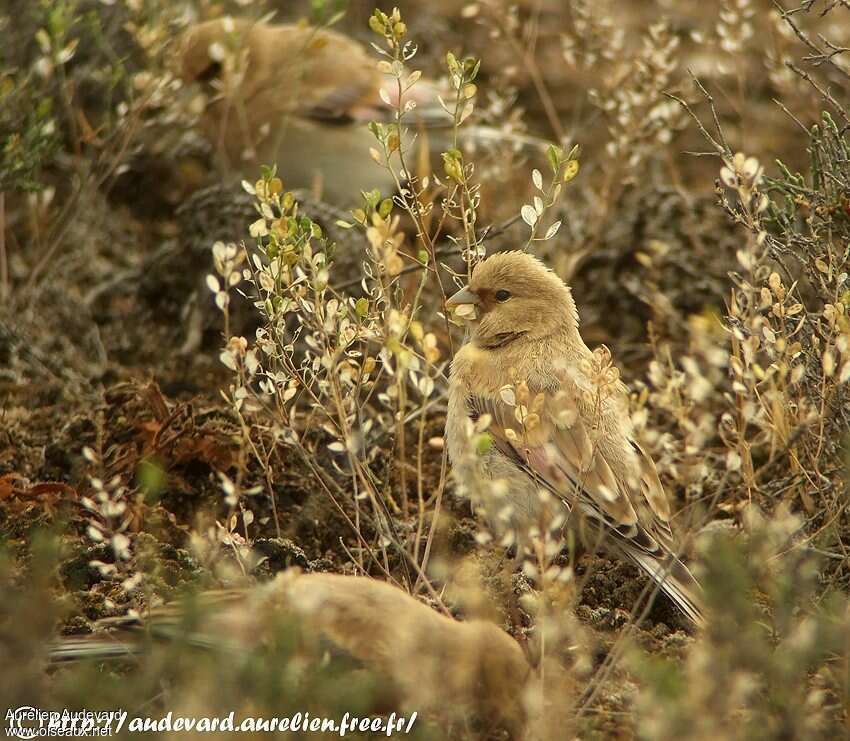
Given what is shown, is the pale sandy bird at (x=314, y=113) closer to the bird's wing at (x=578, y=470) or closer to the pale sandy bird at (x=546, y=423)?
the pale sandy bird at (x=546, y=423)

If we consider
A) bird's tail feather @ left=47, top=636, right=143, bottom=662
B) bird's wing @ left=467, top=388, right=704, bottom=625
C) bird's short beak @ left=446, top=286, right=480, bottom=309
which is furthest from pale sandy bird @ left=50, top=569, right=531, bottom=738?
bird's short beak @ left=446, top=286, right=480, bottom=309

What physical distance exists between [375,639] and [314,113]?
433 cm

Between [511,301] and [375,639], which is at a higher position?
[375,639]

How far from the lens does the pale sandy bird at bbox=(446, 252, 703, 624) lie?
12.5ft

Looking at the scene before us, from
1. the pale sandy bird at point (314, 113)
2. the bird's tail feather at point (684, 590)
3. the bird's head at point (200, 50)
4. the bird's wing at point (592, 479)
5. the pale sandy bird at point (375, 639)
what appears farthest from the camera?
the pale sandy bird at point (314, 113)

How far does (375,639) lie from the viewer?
2.87 metres

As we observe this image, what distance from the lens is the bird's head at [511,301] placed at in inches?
172

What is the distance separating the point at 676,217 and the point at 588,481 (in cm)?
260

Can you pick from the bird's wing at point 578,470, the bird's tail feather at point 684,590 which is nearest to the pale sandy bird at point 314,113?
the bird's wing at point 578,470

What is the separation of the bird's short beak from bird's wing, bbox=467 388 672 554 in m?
0.37

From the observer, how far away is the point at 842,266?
3.96 meters

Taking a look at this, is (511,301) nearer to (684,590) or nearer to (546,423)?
(546,423)

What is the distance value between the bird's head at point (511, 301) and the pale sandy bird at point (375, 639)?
159 centimetres

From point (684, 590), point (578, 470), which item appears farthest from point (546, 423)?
point (684, 590)
